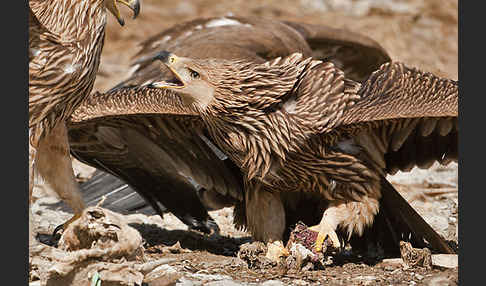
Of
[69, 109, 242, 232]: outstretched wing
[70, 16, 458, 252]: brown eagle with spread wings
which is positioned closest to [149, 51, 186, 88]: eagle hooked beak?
[70, 16, 458, 252]: brown eagle with spread wings

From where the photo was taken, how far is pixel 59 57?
15.1ft

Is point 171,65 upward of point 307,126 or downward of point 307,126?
upward

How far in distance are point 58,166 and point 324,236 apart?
171 cm

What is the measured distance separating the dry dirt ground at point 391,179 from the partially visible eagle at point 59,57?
33.8 inches

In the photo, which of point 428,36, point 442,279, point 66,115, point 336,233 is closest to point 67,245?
point 66,115

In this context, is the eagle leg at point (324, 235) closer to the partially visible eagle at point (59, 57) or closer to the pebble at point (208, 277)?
the pebble at point (208, 277)

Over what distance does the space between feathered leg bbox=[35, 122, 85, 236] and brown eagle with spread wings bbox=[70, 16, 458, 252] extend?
0.67 m

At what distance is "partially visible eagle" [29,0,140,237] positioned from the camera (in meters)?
4.57

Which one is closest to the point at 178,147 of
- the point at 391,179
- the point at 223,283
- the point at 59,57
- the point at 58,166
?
the point at 58,166

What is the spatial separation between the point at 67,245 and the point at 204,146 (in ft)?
5.41

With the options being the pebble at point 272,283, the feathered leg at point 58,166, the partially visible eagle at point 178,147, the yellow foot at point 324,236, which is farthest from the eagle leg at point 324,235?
the feathered leg at point 58,166

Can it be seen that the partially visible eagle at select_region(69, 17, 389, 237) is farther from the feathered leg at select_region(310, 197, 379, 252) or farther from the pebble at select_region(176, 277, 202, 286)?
the pebble at select_region(176, 277, 202, 286)

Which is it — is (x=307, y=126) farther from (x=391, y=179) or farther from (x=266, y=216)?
(x=391, y=179)

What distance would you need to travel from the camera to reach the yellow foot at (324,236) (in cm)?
546
